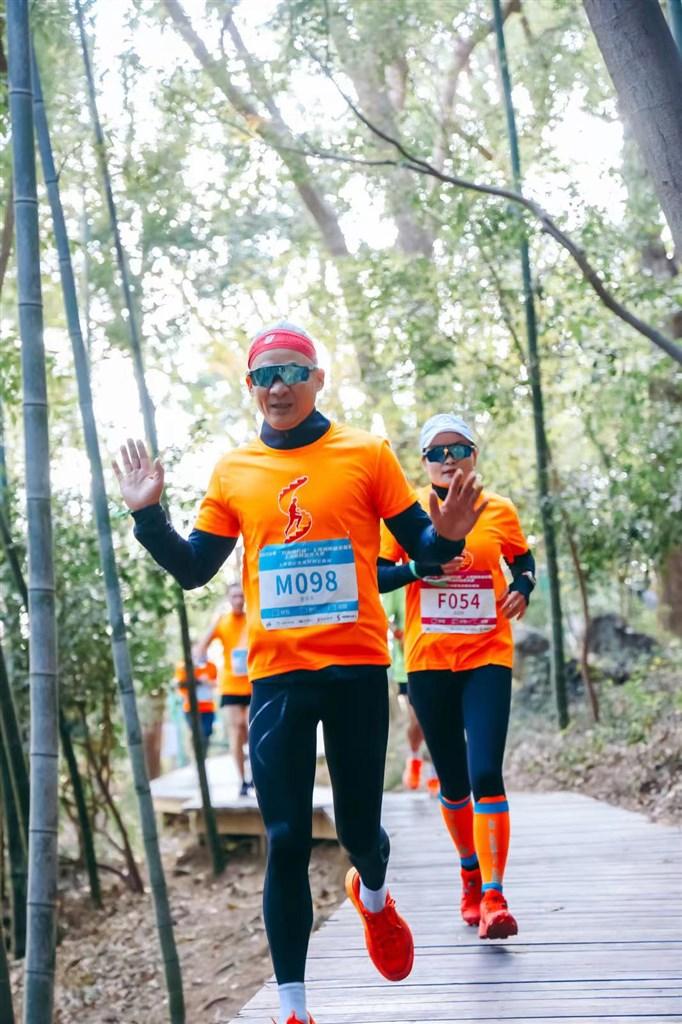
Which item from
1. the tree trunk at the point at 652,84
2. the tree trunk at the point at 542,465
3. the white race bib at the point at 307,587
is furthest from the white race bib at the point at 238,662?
the white race bib at the point at 307,587

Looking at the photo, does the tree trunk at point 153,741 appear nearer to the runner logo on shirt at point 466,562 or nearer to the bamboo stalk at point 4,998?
the bamboo stalk at point 4,998

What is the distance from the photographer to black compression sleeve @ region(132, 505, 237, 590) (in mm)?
2928

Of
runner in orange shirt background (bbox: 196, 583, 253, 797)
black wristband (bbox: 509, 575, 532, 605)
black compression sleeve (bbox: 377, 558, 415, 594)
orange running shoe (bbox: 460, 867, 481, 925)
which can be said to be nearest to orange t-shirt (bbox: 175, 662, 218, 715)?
runner in orange shirt background (bbox: 196, 583, 253, 797)

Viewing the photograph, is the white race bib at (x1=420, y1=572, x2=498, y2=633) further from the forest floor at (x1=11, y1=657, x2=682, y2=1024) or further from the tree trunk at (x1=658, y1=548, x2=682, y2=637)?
the tree trunk at (x1=658, y1=548, x2=682, y2=637)

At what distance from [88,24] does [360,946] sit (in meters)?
4.72

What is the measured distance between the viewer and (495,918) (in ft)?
12.5

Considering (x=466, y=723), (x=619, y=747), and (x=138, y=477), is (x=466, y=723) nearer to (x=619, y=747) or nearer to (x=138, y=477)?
(x=138, y=477)

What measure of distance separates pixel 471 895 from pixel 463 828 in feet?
0.81

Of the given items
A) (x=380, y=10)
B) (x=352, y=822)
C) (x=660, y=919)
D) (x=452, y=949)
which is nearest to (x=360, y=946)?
(x=452, y=949)

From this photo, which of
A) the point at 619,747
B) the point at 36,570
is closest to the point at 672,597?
the point at 619,747

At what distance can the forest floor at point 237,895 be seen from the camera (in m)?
6.84

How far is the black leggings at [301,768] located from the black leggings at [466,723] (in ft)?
3.00

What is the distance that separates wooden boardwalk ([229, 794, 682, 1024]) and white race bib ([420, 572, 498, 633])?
101 cm

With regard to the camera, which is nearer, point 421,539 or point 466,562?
point 421,539
